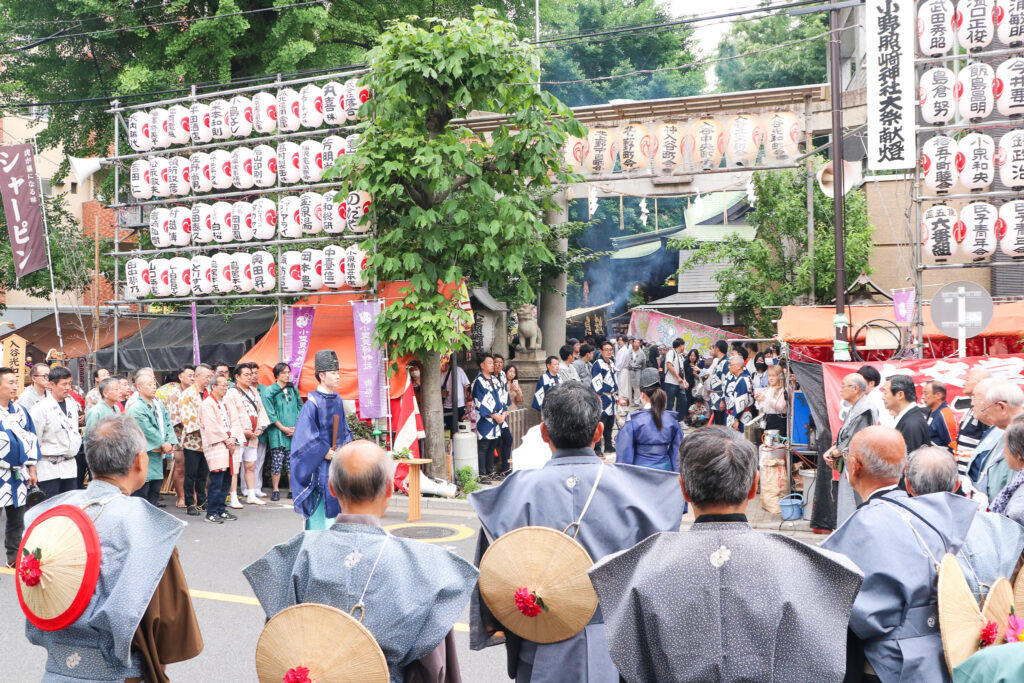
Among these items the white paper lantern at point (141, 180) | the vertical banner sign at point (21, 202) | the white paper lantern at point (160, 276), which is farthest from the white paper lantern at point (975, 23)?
the vertical banner sign at point (21, 202)

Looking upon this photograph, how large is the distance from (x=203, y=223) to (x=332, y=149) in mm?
2838

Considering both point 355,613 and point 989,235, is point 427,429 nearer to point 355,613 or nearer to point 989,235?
point 989,235

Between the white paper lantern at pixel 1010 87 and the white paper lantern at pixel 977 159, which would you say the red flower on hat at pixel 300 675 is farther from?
the white paper lantern at pixel 1010 87

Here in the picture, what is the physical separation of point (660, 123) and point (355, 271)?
5837 millimetres

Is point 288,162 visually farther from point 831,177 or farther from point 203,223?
point 831,177

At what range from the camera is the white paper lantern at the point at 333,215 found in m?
13.7

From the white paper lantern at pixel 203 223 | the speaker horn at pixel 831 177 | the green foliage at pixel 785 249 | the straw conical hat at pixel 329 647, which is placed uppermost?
the speaker horn at pixel 831 177

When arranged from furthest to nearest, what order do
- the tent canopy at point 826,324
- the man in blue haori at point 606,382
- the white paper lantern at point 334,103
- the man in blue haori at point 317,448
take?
the man in blue haori at point 606,382, the white paper lantern at point 334,103, the tent canopy at point 826,324, the man in blue haori at point 317,448

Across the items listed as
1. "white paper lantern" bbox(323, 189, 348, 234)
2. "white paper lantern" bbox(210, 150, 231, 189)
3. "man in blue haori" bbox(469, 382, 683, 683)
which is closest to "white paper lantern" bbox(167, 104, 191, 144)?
"white paper lantern" bbox(210, 150, 231, 189)

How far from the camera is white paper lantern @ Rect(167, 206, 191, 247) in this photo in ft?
50.0

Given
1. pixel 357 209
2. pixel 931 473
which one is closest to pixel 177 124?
pixel 357 209

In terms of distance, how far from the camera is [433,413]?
44.8 ft

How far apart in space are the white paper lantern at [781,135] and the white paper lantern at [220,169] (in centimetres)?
896

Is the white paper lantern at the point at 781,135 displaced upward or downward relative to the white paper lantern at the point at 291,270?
upward
